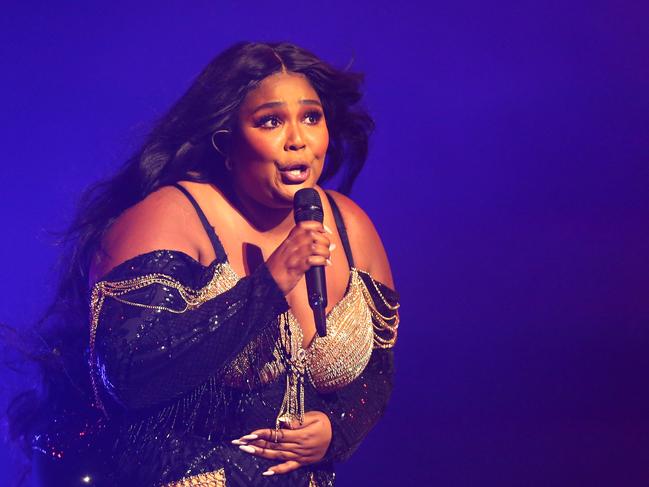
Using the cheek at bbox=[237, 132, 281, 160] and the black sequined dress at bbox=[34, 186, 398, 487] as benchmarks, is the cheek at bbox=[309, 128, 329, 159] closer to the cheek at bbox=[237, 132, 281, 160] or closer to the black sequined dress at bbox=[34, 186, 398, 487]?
the cheek at bbox=[237, 132, 281, 160]

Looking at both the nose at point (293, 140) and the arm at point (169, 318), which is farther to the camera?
the nose at point (293, 140)

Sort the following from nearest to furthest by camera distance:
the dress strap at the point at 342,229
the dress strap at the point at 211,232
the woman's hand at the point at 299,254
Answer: the woman's hand at the point at 299,254, the dress strap at the point at 211,232, the dress strap at the point at 342,229

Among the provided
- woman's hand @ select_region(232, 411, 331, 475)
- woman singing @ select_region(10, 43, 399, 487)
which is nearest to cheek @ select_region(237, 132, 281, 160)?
woman singing @ select_region(10, 43, 399, 487)

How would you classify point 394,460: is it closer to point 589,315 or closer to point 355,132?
point 589,315

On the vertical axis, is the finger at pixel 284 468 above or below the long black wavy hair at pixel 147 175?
below

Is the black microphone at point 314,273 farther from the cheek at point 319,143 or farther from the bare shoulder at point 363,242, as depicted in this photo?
the bare shoulder at point 363,242

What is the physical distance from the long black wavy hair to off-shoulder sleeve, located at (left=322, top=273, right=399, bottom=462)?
1.74 ft

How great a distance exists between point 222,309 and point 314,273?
0.71 feet

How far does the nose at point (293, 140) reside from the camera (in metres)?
2.28

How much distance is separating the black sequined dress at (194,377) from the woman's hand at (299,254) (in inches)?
1.1

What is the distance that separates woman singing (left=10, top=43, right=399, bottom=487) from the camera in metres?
2.04

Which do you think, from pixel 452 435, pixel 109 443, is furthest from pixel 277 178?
pixel 452 435

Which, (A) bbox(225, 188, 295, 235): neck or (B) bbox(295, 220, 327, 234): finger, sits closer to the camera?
(B) bbox(295, 220, 327, 234): finger

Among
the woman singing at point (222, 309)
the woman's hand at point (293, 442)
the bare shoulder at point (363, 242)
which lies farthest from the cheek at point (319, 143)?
the woman's hand at point (293, 442)
